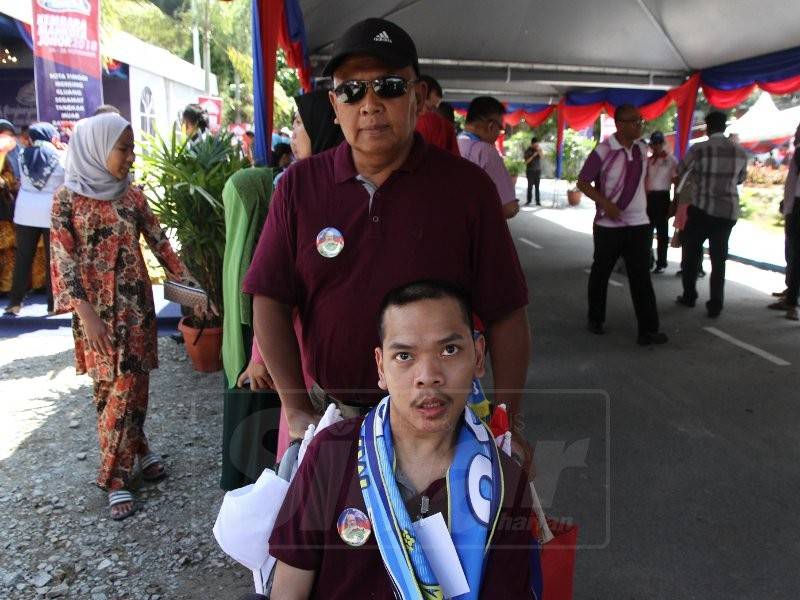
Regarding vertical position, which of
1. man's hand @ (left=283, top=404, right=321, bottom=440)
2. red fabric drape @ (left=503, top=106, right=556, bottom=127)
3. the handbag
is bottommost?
man's hand @ (left=283, top=404, right=321, bottom=440)

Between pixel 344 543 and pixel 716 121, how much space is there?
6798mm

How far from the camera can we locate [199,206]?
4914 mm

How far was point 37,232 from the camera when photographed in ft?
22.1

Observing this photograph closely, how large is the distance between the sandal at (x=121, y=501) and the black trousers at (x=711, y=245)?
577 centimetres

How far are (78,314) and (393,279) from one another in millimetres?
2066

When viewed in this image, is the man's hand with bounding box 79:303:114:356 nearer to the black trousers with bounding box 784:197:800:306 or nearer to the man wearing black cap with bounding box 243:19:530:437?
the man wearing black cap with bounding box 243:19:530:437

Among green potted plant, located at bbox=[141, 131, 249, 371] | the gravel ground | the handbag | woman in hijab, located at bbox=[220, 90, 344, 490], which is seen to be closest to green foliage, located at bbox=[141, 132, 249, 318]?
green potted plant, located at bbox=[141, 131, 249, 371]

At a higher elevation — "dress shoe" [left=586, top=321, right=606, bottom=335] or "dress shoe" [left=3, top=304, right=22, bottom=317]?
"dress shoe" [left=3, top=304, right=22, bottom=317]

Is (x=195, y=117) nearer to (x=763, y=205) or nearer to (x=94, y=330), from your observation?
(x=94, y=330)

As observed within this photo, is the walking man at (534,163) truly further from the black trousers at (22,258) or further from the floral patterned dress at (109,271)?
the floral patterned dress at (109,271)

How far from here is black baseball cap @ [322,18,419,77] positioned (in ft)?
5.64

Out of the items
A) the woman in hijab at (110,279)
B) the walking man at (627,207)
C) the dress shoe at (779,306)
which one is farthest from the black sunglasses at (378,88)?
the dress shoe at (779,306)

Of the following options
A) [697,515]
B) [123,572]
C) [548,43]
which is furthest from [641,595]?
[548,43]

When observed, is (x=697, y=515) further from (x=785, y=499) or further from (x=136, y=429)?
(x=136, y=429)
